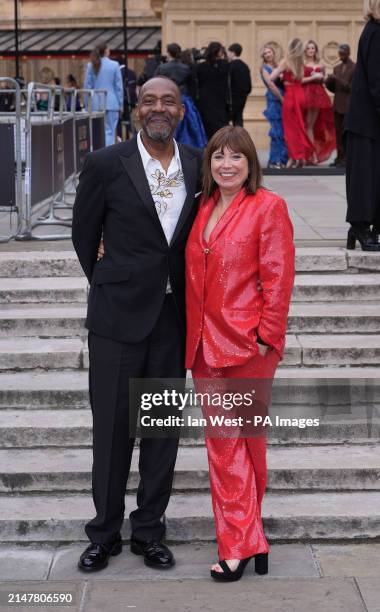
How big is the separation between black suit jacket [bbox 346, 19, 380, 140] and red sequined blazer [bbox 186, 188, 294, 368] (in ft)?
11.5

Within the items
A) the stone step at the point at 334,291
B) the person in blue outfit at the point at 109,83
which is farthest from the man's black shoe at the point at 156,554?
the person in blue outfit at the point at 109,83

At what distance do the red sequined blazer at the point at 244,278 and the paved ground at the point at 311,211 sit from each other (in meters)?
4.01

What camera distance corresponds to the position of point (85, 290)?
25.5 ft

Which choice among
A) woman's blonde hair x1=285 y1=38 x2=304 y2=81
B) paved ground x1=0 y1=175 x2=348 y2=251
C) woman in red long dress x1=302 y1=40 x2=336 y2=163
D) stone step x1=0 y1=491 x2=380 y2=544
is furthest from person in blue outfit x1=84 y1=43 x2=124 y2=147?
stone step x1=0 y1=491 x2=380 y2=544

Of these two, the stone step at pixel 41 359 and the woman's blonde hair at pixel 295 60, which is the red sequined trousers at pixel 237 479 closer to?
the stone step at pixel 41 359

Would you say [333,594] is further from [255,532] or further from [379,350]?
[379,350]

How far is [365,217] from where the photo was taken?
831 cm

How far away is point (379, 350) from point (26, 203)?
373 cm

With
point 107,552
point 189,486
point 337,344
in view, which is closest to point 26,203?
point 337,344

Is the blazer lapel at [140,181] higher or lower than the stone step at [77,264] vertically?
higher

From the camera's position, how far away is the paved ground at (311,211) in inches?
364

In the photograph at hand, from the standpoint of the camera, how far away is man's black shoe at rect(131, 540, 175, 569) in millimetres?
5230

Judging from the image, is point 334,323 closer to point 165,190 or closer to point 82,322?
point 82,322

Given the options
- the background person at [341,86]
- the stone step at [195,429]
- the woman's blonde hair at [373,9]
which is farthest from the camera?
the background person at [341,86]
